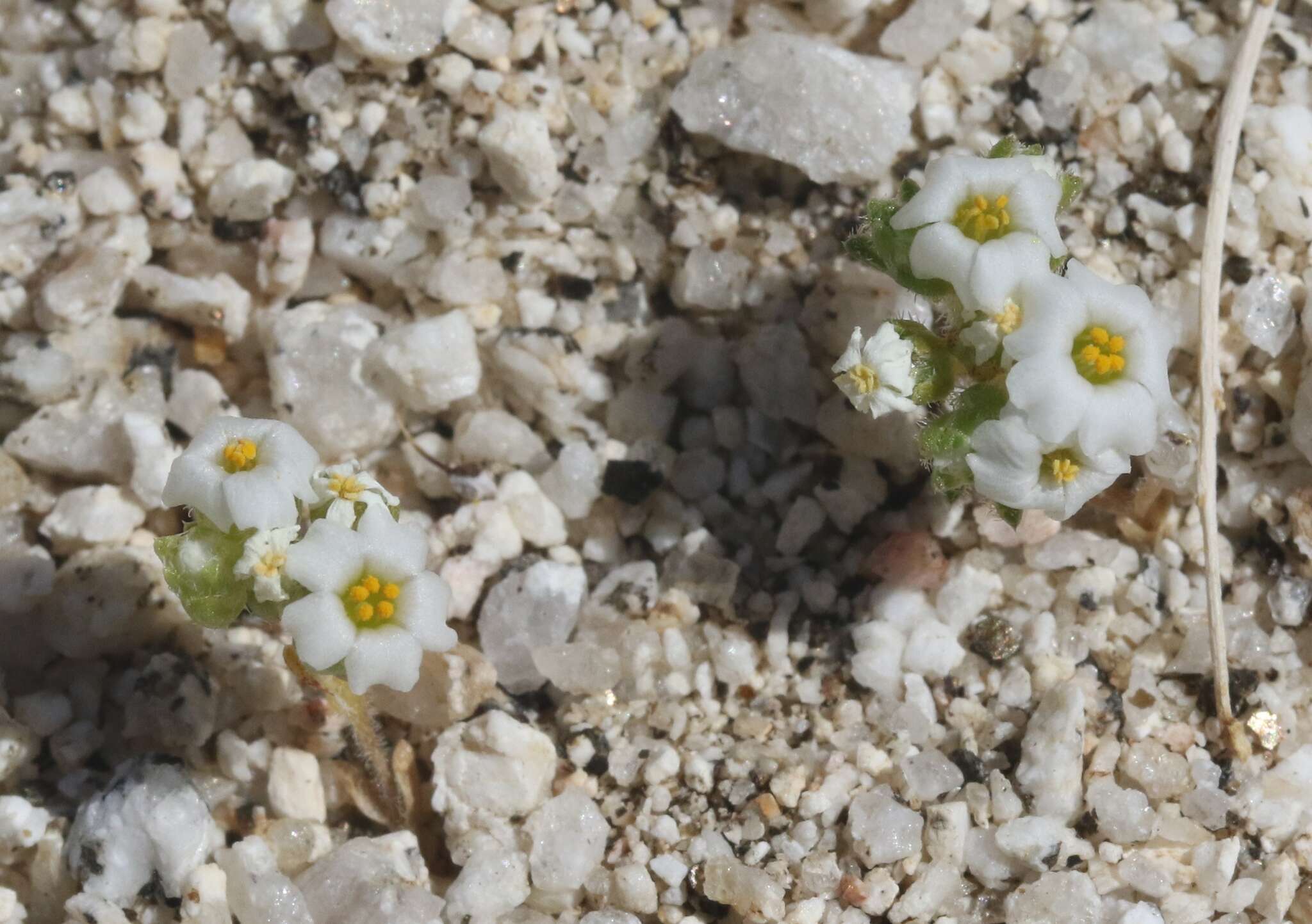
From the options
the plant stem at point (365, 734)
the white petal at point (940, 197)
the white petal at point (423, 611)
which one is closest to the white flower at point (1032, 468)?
the white petal at point (940, 197)

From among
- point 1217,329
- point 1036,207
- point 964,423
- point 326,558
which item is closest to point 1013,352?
point 964,423

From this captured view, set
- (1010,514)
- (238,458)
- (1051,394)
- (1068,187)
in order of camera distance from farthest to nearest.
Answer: (1068,187) → (1010,514) → (238,458) → (1051,394)

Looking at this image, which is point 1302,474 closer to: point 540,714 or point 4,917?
point 540,714


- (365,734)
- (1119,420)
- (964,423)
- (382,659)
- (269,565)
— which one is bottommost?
(365,734)

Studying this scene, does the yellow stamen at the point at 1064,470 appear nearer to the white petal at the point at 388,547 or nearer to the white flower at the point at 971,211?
the white flower at the point at 971,211

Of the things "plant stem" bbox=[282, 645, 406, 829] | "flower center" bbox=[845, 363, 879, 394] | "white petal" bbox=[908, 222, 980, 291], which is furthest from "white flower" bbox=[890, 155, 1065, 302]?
"plant stem" bbox=[282, 645, 406, 829]

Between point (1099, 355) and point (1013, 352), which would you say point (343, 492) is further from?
point (1099, 355)
